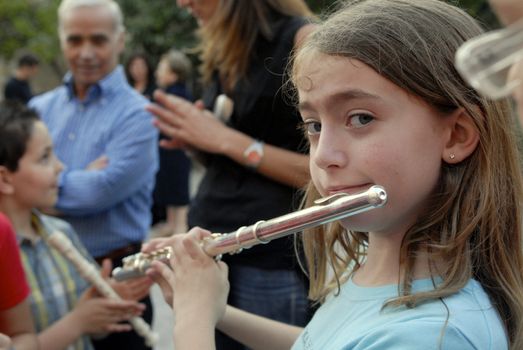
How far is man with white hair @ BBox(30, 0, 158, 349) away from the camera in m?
2.65

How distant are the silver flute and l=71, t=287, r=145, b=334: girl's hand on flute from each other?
0.67 metres

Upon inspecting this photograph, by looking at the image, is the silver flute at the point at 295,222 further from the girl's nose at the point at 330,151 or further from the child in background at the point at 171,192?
the child in background at the point at 171,192

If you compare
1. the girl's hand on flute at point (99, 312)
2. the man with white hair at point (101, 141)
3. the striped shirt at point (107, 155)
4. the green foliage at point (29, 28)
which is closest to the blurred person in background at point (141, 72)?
the man with white hair at point (101, 141)

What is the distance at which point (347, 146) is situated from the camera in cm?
116

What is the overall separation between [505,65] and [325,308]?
0.90 meters

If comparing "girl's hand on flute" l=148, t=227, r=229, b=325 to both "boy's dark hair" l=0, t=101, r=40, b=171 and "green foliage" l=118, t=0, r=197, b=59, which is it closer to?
"boy's dark hair" l=0, t=101, r=40, b=171

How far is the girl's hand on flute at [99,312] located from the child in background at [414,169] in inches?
37.9

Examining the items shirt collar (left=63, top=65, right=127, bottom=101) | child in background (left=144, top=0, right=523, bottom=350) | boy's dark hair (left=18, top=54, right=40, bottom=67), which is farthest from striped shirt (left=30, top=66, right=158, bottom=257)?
boy's dark hair (left=18, top=54, right=40, bottom=67)

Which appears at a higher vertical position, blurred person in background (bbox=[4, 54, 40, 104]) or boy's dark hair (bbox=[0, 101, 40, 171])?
boy's dark hair (bbox=[0, 101, 40, 171])

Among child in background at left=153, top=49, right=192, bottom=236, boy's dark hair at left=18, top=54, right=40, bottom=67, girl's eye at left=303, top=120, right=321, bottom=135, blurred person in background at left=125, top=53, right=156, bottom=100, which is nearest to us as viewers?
girl's eye at left=303, top=120, right=321, bottom=135

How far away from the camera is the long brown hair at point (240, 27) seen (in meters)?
2.23

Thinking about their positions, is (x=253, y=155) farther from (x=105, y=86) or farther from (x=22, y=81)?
(x=22, y=81)

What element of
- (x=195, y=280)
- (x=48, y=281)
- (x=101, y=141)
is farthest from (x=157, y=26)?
(x=195, y=280)

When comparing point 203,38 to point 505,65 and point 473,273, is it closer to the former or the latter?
point 473,273
